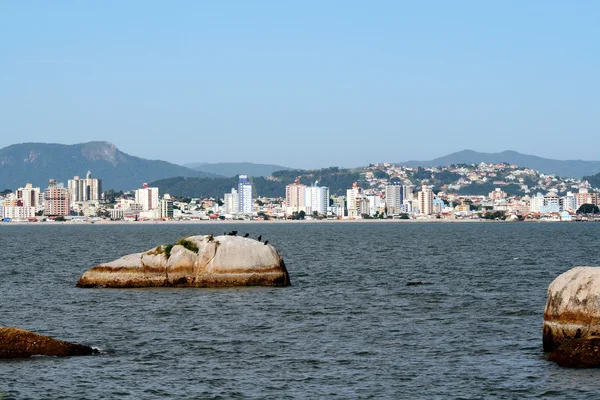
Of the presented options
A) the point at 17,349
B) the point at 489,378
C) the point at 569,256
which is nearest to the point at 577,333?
the point at 489,378

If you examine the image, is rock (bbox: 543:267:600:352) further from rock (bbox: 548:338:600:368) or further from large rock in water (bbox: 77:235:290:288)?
large rock in water (bbox: 77:235:290:288)

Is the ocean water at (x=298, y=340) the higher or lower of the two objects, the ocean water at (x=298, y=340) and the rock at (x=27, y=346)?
the lower

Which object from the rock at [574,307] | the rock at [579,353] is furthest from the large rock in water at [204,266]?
the rock at [579,353]

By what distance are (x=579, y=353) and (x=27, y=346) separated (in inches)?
582

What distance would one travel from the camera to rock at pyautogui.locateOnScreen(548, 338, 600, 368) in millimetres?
24922

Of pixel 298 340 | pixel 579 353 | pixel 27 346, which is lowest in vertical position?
pixel 298 340

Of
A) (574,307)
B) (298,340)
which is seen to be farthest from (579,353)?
(298,340)

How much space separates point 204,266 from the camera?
47.2 meters

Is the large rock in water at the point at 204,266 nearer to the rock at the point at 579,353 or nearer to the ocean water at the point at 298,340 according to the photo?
the ocean water at the point at 298,340

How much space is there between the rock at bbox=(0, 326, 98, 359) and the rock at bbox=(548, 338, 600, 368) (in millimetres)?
13183

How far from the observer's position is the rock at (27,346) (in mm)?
26922

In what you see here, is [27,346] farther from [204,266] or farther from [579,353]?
[204,266]

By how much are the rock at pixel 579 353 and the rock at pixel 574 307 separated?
350mm

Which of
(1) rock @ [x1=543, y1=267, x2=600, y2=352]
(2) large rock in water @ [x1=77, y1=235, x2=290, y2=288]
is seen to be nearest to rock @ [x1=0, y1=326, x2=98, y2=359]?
(1) rock @ [x1=543, y1=267, x2=600, y2=352]
